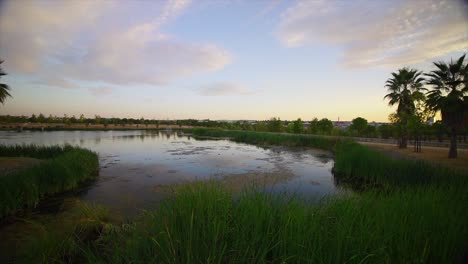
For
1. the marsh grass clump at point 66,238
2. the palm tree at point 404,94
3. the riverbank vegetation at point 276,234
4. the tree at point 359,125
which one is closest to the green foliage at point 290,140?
the palm tree at point 404,94

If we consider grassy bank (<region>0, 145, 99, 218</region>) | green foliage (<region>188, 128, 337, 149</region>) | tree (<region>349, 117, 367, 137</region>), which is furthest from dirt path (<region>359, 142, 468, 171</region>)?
tree (<region>349, 117, 367, 137</region>)

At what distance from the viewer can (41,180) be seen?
7887mm

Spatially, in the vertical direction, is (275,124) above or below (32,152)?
above

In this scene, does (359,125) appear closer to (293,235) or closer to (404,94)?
(404,94)

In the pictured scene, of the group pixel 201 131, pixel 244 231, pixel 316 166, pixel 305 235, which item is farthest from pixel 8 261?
pixel 201 131

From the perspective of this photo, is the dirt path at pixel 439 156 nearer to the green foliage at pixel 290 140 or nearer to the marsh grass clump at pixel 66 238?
the green foliage at pixel 290 140

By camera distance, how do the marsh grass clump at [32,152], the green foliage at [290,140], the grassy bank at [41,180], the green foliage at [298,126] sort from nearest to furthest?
the grassy bank at [41,180], the marsh grass clump at [32,152], the green foliage at [290,140], the green foliage at [298,126]

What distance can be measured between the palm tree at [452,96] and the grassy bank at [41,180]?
2380 cm

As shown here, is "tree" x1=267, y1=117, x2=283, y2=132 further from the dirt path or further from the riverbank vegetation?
the riverbank vegetation

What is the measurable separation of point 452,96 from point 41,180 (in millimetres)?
24698

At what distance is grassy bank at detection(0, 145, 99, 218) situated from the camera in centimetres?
621

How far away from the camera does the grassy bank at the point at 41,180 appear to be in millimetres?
6207

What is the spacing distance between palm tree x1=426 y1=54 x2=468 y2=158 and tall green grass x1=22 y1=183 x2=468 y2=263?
1493 cm

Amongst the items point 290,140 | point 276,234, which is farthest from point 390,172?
point 290,140
